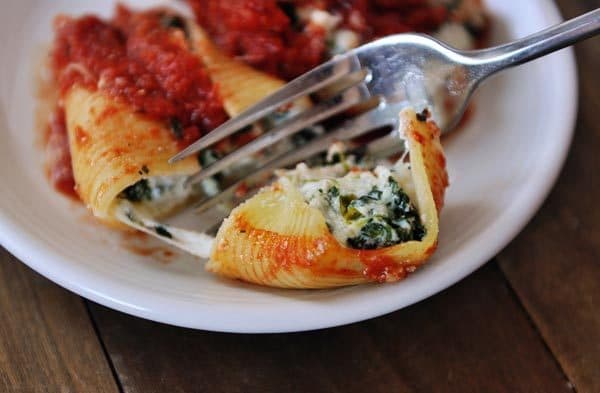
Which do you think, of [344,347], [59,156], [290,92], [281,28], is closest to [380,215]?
[344,347]

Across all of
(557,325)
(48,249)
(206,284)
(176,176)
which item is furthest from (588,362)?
(48,249)

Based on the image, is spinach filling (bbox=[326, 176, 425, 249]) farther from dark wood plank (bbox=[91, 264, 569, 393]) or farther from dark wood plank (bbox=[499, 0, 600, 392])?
dark wood plank (bbox=[499, 0, 600, 392])

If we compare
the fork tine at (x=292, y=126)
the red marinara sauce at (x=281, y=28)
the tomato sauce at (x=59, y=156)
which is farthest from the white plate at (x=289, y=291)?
the red marinara sauce at (x=281, y=28)

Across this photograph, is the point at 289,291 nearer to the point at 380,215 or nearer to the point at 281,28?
the point at 380,215

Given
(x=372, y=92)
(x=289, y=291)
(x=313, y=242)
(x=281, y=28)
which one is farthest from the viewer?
(x=281, y=28)

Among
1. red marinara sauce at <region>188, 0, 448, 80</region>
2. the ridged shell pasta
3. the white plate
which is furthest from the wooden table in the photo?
red marinara sauce at <region>188, 0, 448, 80</region>

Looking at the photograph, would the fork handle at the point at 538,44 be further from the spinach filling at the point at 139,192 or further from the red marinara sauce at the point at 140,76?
the spinach filling at the point at 139,192
